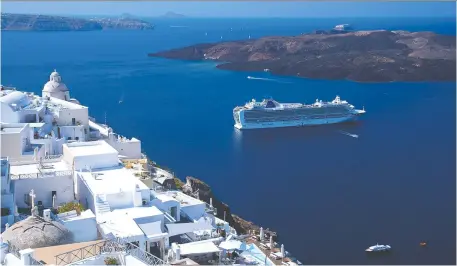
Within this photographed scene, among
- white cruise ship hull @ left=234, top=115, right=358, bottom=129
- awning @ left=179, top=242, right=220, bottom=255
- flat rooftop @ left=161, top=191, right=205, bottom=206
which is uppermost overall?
flat rooftop @ left=161, top=191, right=205, bottom=206

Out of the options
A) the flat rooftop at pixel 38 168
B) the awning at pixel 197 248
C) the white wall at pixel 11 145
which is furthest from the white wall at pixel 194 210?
the white wall at pixel 11 145

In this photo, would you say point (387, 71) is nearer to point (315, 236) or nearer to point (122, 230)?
point (315, 236)

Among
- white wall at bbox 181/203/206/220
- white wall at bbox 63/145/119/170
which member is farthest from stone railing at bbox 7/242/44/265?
white wall at bbox 181/203/206/220

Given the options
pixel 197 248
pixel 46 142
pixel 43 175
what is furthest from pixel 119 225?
pixel 46 142

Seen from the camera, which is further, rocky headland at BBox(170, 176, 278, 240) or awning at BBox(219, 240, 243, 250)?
rocky headland at BBox(170, 176, 278, 240)

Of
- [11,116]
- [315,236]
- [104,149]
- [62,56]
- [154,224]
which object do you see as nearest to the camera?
[154,224]

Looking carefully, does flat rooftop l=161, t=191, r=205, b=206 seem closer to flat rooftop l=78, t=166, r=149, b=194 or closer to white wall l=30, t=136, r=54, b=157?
flat rooftop l=78, t=166, r=149, b=194

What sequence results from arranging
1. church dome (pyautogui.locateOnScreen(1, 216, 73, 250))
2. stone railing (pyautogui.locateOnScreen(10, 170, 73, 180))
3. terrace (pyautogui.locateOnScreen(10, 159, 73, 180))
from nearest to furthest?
church dome (pyautogui.locateOnScreen(1, 216, 73, 250)) → stone railing (pyautogui.locateOnScreen(10, 170, 73, 180)) → terrace (pyautogui.locateOnScreen(10, 159, 73, 180))

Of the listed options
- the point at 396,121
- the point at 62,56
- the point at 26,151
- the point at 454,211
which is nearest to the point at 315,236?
the point at 454,211
